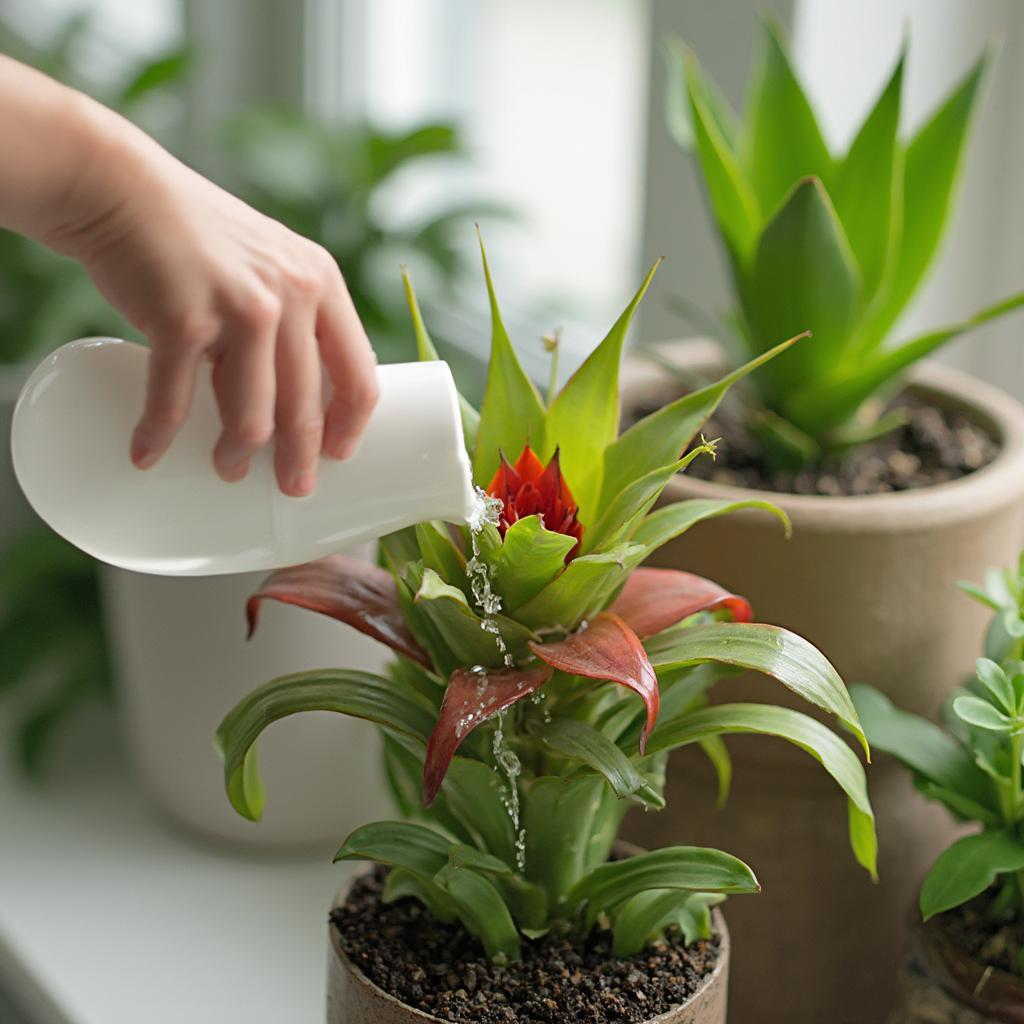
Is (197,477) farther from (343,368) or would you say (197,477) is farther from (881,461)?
(881,461)

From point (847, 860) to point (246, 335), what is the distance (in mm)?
533

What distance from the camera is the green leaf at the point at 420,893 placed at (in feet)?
2.39

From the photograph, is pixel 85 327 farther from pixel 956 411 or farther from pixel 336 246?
pixel 956 411

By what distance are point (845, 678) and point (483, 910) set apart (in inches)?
11.5

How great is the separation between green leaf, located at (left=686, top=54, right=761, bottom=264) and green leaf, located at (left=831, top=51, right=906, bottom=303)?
0.06 meters

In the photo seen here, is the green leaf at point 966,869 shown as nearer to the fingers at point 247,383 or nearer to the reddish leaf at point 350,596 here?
the reddish leaf at point 350,596

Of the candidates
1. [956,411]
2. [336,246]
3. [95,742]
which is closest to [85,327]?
[336,246]

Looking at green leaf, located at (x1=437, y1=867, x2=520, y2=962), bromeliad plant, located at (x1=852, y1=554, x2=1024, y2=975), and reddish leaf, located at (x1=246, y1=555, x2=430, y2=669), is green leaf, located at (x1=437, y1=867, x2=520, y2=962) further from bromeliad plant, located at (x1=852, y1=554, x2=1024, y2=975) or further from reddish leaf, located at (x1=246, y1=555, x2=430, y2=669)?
bromeliad plant, located at (x1=852, y1=554, x2=1024, y2=975)

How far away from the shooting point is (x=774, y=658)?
63 cm

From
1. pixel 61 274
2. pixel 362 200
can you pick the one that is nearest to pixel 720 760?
pixel 362 200

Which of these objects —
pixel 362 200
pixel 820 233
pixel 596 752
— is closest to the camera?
pixel 596 752

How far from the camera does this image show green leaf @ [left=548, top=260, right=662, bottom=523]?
68 cm

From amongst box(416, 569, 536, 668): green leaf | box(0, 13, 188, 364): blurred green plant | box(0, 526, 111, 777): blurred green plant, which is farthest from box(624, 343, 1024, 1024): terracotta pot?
box(0, 13, 188, 364): blurred green plant

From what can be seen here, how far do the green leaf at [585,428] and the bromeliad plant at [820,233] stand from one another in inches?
9.2
